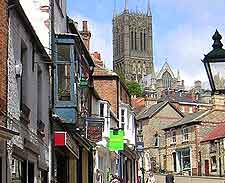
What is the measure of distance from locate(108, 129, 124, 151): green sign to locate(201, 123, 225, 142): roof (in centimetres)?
4271

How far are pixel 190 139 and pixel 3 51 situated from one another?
239 feet

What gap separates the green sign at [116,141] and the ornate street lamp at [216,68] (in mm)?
22901

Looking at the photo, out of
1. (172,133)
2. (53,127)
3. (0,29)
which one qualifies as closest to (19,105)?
(0,29)

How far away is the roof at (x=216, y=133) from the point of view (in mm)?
77125

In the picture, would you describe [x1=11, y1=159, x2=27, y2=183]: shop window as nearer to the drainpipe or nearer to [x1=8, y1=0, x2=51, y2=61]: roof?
[x1=8, y1=0, x2=51, y2=61]: roof

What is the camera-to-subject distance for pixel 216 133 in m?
79.6

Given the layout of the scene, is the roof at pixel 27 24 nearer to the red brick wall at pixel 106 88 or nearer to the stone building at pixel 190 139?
the red brick wall at pixel 106 88

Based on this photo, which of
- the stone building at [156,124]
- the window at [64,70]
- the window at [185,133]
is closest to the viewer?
the window at [64,70]

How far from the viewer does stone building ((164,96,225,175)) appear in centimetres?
8344

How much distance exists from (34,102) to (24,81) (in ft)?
4.08

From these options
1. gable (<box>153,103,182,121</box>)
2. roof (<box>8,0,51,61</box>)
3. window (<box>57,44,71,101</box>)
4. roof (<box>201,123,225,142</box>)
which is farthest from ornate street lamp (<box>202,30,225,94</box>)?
gable (<box>153,103,182,121</box>)

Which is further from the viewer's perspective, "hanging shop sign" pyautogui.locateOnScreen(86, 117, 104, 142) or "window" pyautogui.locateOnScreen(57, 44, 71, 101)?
"hanging shop sign" pyautogui.locateOnScreen(86, 117, 104, 142)

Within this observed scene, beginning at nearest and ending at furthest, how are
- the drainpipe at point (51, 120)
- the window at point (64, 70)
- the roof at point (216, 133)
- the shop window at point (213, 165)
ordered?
the drainpipe at point (51, 120), the window at point (64, 70), the roof at point (216, 133), the shop window at point (213, 165)

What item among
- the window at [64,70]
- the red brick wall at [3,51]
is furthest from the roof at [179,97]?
the red brick wall at [3,51]
